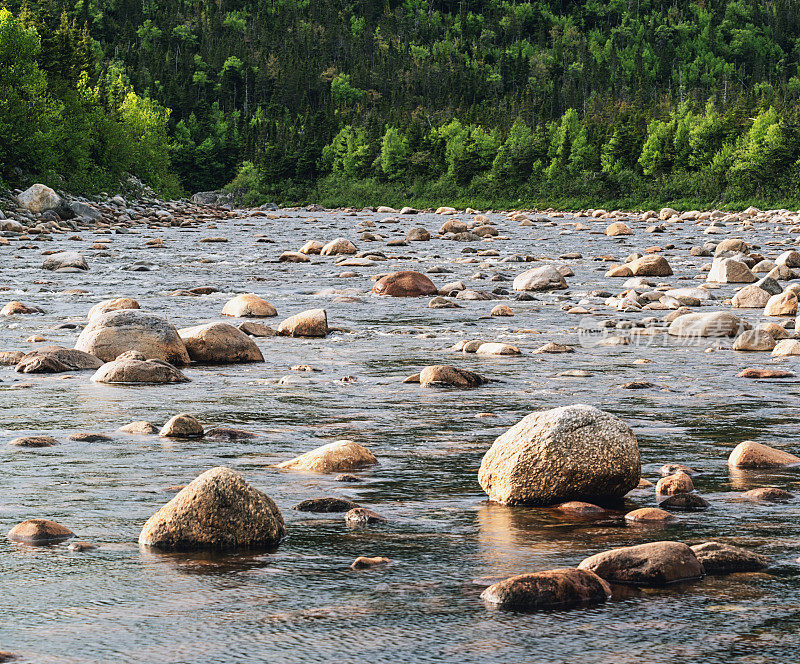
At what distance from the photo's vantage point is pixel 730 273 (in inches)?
874

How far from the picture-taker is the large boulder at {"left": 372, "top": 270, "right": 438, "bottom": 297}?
64.7ft

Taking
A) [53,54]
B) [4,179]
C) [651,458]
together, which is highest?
[53,54]

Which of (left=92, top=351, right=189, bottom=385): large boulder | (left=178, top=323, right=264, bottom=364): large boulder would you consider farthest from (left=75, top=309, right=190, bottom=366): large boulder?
(left=92, top=351, right=189, bottom=385): large boulder

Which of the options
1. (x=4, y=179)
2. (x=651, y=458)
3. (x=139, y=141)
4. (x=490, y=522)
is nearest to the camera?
(x=490, y=522)

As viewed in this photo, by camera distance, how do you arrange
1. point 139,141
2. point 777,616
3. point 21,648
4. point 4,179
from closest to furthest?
point 21,648, point 777,616, point 4,179, point 139,141

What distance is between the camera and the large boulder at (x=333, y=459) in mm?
6836

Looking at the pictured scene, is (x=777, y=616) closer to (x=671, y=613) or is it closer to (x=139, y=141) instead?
→ (x=671, y=613)

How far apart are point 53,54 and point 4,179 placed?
17010 millimetres

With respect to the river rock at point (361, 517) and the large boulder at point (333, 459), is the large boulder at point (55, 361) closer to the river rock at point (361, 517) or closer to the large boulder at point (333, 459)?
the large boulder at point (333, 459)

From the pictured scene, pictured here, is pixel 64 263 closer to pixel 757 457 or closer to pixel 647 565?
pixel 757 457

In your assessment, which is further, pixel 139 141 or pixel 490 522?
pixel 139 141

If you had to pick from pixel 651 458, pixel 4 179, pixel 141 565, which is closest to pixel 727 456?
pixel 651 458

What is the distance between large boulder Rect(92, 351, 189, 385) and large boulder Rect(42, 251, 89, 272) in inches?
572

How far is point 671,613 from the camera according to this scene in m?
4.32
